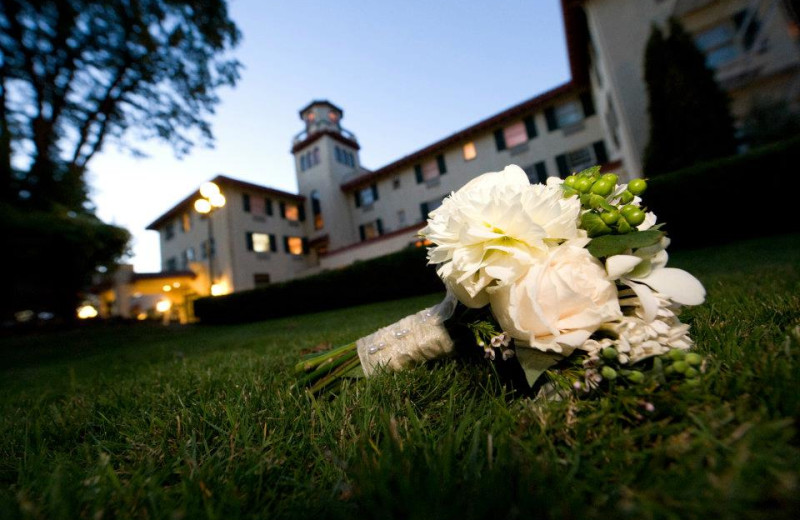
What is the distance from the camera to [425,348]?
4.60 feet

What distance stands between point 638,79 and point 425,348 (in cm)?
1463

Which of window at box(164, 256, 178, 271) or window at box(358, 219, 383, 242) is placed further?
window at box(164, 256, 178, 271)

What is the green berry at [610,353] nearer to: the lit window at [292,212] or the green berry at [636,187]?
the green berry at [636,187]

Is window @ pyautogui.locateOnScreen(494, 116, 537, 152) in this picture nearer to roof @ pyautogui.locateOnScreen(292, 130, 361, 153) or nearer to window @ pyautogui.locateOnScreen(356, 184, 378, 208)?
window @ pyautogui.locateOnScreen(356, 184, 378, 208)

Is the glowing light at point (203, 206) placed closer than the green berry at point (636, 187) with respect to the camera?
No

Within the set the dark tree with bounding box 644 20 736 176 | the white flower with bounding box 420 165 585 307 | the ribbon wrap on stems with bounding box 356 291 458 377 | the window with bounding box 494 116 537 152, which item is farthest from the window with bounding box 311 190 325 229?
the white flower with bounding box 420 165 585 307

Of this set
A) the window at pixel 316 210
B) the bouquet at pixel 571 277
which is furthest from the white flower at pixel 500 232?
the window at pixel 316 210

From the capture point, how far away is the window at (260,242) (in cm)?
2178

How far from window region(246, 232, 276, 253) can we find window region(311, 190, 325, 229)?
3.63 metres

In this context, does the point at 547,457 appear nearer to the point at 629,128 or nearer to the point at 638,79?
the point at 629,128

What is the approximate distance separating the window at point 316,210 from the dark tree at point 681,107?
67.4 ft

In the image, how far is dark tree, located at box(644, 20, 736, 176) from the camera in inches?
378

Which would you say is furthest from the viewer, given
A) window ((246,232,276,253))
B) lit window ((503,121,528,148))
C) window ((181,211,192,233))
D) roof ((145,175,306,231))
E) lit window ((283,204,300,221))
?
lit window ((283,204,300,221))

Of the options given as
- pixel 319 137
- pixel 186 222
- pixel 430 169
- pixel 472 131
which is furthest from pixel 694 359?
pixel 186 222
